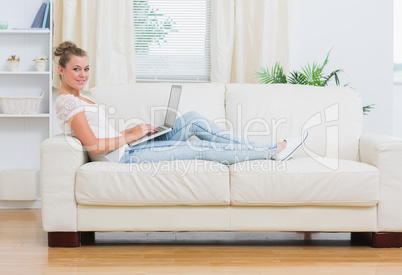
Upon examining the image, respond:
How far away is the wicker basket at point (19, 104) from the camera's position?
3.92m

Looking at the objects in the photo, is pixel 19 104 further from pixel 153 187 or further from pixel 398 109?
pixel 398 109

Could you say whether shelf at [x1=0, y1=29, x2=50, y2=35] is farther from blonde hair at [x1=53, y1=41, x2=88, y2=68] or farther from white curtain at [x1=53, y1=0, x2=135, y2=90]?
blonde hair at [x1=53, y1=41, x2=88, y2=68]

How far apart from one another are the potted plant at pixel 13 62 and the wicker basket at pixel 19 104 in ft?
0.83

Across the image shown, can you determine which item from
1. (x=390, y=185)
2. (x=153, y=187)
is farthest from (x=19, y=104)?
(x=390, y=185)

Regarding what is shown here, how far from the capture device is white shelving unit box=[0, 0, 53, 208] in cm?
415

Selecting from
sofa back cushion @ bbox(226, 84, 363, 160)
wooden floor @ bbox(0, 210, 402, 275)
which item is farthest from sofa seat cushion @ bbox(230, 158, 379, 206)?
sofa back cushion @ bbox(226, 84, 363, 160)

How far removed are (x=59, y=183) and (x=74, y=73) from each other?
0.64m

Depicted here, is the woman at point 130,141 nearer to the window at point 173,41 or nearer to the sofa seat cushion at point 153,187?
the sofa seat cushion at point 153,187

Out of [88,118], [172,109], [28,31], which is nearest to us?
[88,118]

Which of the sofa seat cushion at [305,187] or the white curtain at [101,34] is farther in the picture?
the white curtain at [101,34]

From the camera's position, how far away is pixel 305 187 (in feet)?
8.77

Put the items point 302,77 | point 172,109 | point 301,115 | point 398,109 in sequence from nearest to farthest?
point 172,109 → point 301,115 → point 302,77 → point 398,109

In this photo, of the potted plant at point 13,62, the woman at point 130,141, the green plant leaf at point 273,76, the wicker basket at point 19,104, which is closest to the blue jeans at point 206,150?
the woman at point 130,141

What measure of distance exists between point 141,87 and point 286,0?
1.44m
